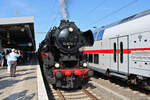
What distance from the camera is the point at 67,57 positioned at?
7586mm

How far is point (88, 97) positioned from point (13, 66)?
491cm

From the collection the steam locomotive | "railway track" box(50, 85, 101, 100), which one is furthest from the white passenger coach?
"railway track" box(50, 85, 101, 100)

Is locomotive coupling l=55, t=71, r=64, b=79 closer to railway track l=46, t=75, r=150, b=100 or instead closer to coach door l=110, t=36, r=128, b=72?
railway track l=46, t=75, r=150, b=100

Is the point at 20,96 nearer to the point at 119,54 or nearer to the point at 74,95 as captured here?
the point at 74,95

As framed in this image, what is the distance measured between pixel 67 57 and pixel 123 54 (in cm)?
267

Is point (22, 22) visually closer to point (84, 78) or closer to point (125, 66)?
point (84, 78)

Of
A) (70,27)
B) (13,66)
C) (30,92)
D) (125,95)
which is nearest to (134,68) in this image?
(125,95)

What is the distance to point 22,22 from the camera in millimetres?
13859

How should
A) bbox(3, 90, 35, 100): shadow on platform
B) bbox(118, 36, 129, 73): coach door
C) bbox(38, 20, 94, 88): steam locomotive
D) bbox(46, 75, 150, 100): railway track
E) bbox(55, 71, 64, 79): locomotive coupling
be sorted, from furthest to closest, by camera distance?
1. bbox(118, 36, 129, 73): coach door
2. bbox(38, 20, 94, 88): steam locomotive
3. bbox(55, 71, 64, 79): locomotive coupling
4. bbox(46, 75, 150, 100): railway track
5. bbox(3, 90, 35, 100): shadow on platform

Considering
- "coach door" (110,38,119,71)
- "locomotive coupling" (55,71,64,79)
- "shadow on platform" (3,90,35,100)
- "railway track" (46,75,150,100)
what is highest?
"coach door" (110,38,119,71)

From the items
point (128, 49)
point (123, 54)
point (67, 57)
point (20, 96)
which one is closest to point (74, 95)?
point (67, 57)

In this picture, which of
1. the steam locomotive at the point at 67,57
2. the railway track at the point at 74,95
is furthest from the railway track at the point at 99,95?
the steam locomotive at the point at 67,57

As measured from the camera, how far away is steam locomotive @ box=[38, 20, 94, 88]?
707 centimetres

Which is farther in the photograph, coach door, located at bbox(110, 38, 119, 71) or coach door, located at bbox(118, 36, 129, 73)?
coach door, located at bbox(110, 38, 119, 71)
